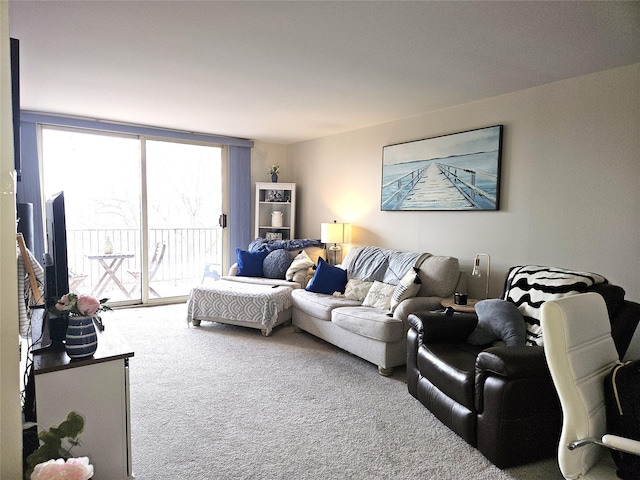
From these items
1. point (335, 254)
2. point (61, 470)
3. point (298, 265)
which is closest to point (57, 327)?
point (61, 470)

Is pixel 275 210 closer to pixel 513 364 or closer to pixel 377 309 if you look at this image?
pixel 377 309

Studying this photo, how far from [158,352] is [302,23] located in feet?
9.72

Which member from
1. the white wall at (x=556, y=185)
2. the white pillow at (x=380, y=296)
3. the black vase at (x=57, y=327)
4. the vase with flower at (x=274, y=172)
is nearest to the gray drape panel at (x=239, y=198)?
→ the vase with flower at (x=274, y=172)

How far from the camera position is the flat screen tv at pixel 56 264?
182 centimetres

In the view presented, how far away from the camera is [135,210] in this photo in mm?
5246

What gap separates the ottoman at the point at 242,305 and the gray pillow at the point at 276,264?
0.41 m

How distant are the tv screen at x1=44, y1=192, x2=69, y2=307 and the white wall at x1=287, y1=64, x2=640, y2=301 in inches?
126

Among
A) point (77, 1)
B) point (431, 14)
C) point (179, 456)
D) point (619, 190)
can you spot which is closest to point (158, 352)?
point (179, 456)

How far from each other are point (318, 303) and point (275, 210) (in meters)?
2.61

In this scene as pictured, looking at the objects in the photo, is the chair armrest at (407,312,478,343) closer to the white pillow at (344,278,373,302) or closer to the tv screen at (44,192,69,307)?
the white pillow at (344,278,373,302)

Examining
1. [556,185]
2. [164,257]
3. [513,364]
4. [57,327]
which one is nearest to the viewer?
[57,327]

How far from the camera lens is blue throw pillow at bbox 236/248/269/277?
5.00 m

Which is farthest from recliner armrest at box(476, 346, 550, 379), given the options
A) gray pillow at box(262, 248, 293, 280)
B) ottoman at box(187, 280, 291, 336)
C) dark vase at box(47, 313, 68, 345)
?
gray pillow at box(262, 248, 293, 280)

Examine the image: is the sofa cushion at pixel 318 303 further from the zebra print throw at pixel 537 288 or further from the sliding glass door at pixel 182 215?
the sliding glass door at pixel 182 215
